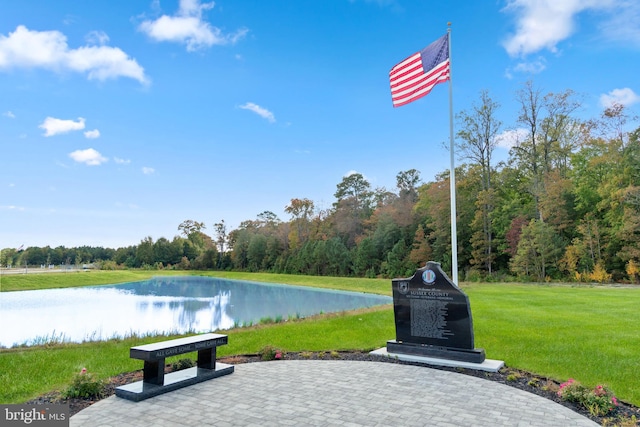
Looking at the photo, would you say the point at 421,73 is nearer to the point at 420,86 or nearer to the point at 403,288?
the point at 420,86

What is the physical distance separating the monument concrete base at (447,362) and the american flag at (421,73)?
5.32 meters

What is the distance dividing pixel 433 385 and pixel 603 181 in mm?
26764

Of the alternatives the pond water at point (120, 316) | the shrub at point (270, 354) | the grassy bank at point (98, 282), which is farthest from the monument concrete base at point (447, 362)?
the grassy bank at point (98, 282)

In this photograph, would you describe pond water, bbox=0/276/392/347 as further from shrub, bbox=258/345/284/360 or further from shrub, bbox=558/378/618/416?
shrub, bbox=558/378/618/416

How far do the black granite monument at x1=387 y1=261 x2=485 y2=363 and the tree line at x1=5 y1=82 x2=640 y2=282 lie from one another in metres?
21.6

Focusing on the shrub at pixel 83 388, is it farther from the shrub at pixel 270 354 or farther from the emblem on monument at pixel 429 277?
the emblem on monument at pixel 429 277

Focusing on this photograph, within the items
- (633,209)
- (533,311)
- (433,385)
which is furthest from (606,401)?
(633,209)

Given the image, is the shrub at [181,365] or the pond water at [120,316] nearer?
the shrub at [181,365]

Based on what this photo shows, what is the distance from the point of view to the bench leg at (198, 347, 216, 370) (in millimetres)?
6039

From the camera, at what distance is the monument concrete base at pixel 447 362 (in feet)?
21.3

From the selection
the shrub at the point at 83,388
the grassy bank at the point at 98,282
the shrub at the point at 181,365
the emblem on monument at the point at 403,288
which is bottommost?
the grassy bank at the point at 98,282

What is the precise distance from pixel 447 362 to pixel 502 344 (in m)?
2.32

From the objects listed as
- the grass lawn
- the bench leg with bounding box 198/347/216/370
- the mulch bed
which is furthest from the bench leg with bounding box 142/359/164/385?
the grass lawn

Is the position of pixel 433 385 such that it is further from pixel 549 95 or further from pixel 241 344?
pixel 549 95
